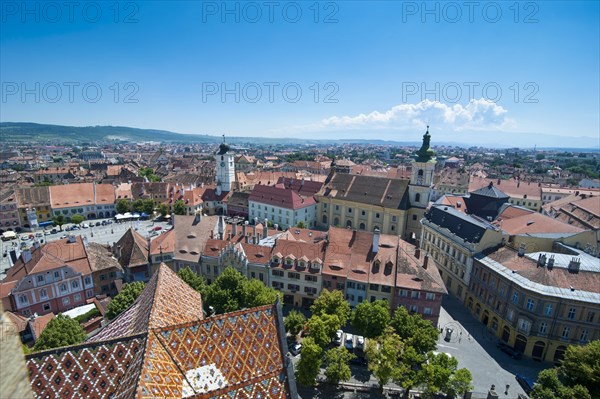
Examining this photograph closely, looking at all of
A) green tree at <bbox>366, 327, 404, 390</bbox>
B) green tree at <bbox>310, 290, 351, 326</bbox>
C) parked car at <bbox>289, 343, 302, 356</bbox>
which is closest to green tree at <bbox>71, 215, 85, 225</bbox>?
parked car at <bbox>289, 343, 302, 356</bbox>

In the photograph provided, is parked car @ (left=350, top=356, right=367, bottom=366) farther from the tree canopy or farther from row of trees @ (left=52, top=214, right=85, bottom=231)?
row of trees @ (left=52, top=214, right=85, bottom=231)

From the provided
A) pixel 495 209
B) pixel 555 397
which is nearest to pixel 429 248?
pixel 495 209

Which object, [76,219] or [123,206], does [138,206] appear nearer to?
[123,206]

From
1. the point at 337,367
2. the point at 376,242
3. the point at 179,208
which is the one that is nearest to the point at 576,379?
the point at 337,367

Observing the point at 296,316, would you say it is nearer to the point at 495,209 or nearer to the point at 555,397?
the point at 555,397

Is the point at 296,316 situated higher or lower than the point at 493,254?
lower
